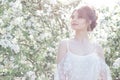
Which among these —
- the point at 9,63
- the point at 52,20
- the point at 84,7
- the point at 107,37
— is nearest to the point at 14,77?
the point at 9,63

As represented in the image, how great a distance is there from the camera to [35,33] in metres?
4.41

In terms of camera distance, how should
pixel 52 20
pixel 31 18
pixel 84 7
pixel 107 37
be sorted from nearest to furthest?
pixel 84 7 → pixel 31 18 → pixel 52 20 → pixel 107 37

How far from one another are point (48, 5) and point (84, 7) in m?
1.32

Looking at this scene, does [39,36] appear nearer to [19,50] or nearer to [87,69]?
[19,50]

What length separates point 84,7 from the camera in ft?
10.8

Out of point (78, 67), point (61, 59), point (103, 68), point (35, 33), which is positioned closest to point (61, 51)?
point (61, 59)

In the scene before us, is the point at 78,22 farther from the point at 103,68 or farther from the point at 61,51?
the point at 103,68

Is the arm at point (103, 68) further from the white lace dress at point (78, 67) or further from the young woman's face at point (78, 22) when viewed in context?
the young woman's face at point (78, 22)

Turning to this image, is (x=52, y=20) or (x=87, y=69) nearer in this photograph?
(x=87, y=69)

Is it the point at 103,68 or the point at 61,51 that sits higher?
the point at 61,51

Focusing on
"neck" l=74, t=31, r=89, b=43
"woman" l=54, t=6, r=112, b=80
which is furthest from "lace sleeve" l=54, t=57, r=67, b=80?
"neck" l=74, t=31, r=89, b=43

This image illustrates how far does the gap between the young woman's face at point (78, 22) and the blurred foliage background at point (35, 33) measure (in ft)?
2.95

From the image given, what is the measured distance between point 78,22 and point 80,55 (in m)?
0.24

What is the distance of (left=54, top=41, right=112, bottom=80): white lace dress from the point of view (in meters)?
3.25
